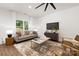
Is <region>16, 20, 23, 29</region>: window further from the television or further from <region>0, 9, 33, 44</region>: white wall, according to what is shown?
the television

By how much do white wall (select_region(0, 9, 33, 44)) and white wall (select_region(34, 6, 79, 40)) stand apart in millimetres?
370

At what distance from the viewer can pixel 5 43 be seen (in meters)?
2.80

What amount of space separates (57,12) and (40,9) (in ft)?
1.86

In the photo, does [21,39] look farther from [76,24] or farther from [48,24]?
[76,24]

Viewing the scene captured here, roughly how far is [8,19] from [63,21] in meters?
1.81

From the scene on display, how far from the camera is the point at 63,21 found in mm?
2717

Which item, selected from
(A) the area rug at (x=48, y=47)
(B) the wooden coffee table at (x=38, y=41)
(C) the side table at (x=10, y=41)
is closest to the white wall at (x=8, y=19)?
(C) the side table at (x=10, y=41)

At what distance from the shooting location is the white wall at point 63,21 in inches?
100

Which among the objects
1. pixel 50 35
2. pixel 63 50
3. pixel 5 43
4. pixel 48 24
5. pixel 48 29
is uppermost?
pixel 48 24

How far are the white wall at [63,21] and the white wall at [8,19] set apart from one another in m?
0.37

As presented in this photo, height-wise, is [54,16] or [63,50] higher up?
[54,16]

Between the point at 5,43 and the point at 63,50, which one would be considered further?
the point at 5,43

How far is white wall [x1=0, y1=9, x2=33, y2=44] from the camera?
8.55 feet

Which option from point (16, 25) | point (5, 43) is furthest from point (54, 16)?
point (5, 43)
